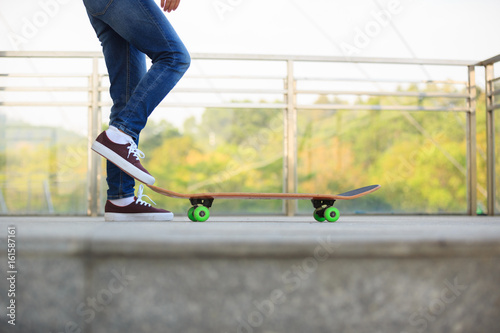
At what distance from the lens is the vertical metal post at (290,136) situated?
15.5ft

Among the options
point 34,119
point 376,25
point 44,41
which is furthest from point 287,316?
point 44,41

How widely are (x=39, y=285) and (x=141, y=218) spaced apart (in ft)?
4.50

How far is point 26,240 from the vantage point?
78 centimetres

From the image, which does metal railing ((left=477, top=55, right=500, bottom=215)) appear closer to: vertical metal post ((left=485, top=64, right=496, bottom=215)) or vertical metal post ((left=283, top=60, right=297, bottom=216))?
vertical metal post ((left=485, top=64, right=496, bottom=215))

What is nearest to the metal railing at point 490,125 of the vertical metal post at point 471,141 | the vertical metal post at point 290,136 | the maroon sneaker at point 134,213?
the vertical metal post at point 471,141

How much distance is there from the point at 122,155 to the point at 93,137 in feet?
9.69

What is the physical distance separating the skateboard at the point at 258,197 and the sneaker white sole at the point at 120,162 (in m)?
0.51

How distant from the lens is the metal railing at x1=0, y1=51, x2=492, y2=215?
465 centimetres

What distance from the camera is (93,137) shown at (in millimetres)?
4570

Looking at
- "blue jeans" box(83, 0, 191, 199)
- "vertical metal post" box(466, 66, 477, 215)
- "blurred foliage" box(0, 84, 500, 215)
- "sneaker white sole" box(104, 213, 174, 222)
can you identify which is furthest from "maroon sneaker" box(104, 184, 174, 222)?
"vertical metal post" box(466, 66, 477, 215)

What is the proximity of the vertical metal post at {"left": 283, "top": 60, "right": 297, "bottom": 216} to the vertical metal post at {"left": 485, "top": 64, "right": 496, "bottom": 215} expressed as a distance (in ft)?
6.99

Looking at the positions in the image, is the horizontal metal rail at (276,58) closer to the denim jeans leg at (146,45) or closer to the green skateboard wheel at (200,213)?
the green skateboard wheel at (200,213)

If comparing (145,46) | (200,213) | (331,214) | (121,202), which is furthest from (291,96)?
(145,46)

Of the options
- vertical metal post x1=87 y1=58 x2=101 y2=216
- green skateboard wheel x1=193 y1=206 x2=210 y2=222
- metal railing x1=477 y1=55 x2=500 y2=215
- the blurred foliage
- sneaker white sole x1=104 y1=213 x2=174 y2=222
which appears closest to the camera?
sneaker white sole x1=104 y1=213 x2=174 y2=222
